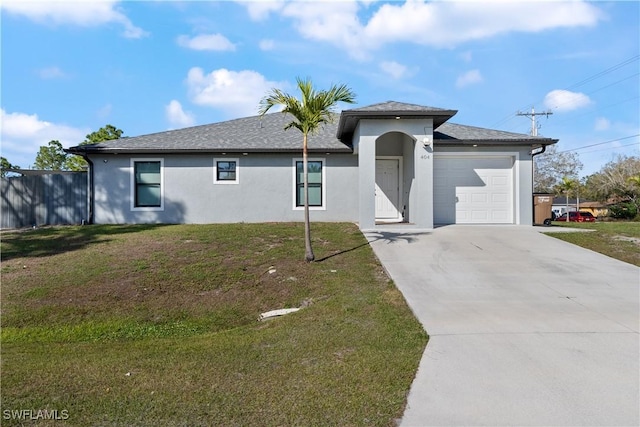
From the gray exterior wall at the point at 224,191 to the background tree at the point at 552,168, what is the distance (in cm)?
3695

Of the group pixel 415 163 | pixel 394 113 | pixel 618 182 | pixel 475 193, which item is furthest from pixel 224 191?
pixel 618 182

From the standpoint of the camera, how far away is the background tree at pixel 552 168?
4347 cm

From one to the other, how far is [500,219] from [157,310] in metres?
11.7

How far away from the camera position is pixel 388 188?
15070 millimetres

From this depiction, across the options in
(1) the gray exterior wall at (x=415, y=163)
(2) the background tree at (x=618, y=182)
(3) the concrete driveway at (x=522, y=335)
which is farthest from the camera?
(2) the background tree at (x=618, y=182)

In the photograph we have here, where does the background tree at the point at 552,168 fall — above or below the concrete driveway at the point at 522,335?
above

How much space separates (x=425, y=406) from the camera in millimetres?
3322

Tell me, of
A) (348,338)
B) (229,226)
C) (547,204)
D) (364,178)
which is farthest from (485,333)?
(547,204)

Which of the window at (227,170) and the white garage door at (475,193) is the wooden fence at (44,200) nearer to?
the window at (227,170)

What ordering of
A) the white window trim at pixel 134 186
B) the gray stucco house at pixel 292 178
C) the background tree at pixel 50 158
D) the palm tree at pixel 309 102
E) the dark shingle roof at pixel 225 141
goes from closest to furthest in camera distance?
the palm tree at pixel 309 102, the gray stucco house at pixel 292 178, the dark shingle roof at pixel 225 141, the white window trim at pixel 134 186, the background tree at pixel 50 158

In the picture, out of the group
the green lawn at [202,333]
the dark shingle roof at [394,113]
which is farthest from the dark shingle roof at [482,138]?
the green lawn at [202,333]

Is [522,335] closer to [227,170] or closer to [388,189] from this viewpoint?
[388,189]

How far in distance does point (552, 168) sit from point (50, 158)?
177ft

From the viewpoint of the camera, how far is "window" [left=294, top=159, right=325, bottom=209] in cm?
1464
